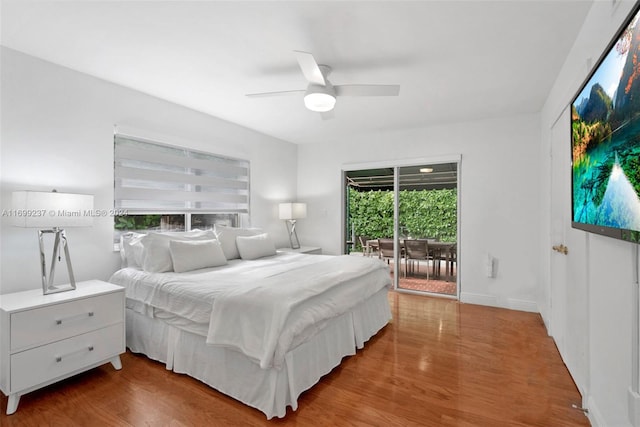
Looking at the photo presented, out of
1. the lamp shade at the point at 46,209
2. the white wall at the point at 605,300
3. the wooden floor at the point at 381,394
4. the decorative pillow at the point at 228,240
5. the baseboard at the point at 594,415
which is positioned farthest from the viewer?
the decorative pillow at the point at 228,240

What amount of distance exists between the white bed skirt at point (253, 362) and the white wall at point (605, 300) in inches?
65.9

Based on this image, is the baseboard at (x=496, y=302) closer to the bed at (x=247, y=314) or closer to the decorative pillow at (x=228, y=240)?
the bed at (x=247, y=314)

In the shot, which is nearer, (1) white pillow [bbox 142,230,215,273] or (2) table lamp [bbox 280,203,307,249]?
(1) white pillow [bbox 142,230,215,273]

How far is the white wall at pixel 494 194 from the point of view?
13.5 feet

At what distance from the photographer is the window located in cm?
336

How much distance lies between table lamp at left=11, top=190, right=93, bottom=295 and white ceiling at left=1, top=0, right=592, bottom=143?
1.22 meters

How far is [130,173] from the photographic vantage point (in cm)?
339

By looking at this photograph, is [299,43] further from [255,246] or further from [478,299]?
[478,299]

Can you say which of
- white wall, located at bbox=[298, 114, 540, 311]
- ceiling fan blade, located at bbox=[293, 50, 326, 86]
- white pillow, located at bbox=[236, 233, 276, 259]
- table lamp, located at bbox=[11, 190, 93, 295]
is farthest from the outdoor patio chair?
table lamp, located at bbox=[11, 190, 93, 295]

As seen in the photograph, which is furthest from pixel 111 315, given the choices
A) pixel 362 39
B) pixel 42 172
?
pixel 362 39

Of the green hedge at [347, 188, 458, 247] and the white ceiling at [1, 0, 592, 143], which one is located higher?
the white ceiling at [1, 0, 592, 143]

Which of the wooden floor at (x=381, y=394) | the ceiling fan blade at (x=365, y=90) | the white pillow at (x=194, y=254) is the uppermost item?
the ceiling fan blade at (x=365, y=90)

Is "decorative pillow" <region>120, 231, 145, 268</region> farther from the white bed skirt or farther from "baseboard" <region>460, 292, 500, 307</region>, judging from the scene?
"baseboard" <region>460, 292, 500, 307</region>

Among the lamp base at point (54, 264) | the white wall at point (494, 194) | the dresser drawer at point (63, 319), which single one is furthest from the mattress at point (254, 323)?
the white wall at point (494, 194)
